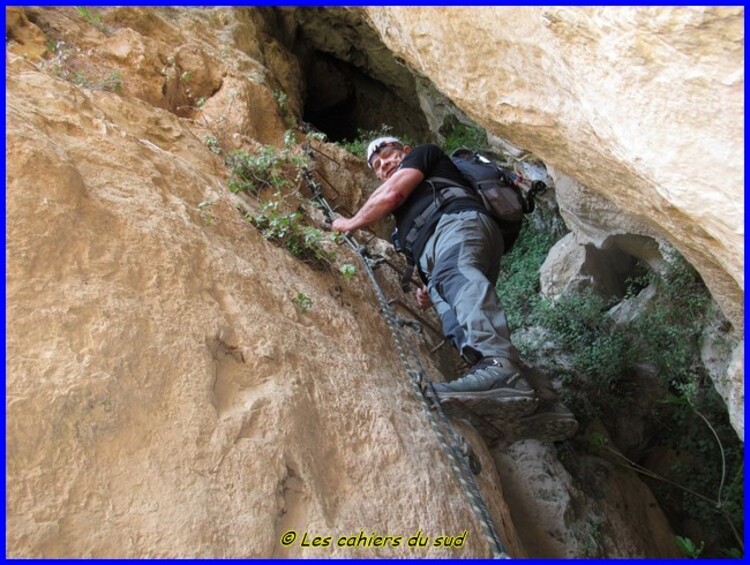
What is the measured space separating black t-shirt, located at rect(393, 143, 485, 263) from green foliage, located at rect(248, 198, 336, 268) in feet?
2.63

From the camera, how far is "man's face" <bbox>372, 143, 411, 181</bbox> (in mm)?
4914

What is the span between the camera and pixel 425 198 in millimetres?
4289

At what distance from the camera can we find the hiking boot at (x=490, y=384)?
314 cm

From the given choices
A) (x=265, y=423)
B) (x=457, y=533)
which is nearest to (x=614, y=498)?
(x=457, y=533)

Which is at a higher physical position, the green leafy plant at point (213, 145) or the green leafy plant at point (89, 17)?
the green leafy plant at point (213, 145)

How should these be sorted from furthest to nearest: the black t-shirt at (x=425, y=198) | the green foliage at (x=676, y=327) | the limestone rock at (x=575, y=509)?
the green foliage at (x=676, y=327) → the black t-shirt at (x=425, y=198) → the limestone rock at (x=575, y=509)

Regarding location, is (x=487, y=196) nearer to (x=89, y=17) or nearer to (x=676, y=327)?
(x=676, y=327)

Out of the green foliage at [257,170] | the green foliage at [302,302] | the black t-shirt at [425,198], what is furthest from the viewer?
the green foliage at [257,170]

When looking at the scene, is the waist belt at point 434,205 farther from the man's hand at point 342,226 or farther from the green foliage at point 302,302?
the green foliage at point 302,302

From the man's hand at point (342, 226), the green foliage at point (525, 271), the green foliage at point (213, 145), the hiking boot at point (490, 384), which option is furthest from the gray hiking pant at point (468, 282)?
the green foliage at point (525, 271)

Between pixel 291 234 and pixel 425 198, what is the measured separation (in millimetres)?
1098

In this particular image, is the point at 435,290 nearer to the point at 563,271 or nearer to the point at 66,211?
the point at 66,211

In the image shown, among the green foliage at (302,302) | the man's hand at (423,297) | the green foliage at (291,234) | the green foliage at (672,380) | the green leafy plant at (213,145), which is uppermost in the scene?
the green foliage at (302,302)

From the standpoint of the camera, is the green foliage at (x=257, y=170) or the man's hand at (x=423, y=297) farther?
the man's hand at (x=423, y=297)
